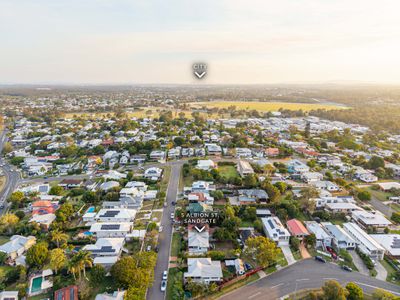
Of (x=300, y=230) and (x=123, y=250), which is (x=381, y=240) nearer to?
(x=300, y=230)

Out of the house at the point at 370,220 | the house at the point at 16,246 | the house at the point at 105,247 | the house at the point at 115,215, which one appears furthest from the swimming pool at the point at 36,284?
the house at the point at 370,220

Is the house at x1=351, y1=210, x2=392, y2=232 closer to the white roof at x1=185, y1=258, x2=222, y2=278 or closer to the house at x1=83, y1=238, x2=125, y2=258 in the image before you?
the white roof at x1=185, y1=258, x2=222, y2=278

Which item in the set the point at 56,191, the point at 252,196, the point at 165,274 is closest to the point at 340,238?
the point at 252,196

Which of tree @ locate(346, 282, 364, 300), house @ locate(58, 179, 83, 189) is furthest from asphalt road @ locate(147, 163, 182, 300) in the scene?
house @ locate(58, 179, 83, 189)

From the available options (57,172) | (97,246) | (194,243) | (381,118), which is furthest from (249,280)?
(381,118)

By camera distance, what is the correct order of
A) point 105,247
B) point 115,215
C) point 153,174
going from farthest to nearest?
point 153,174 → point 115,215 → point 105,247

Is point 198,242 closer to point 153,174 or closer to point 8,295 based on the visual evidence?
point 8,295
